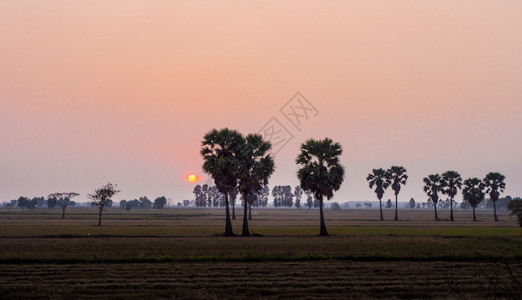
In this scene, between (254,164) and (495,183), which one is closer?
(254,164)

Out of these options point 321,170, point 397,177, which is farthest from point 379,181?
point 321,170

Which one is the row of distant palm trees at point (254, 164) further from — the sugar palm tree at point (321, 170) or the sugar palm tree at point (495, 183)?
the sugar palm tree at point (495, 183)

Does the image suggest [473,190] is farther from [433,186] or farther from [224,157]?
[224,157]

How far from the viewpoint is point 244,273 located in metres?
21.8

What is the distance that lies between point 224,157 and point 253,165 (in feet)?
14.5

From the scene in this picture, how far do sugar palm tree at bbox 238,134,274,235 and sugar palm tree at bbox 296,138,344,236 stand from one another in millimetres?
4755

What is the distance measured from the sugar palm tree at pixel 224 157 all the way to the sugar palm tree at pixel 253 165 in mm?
894

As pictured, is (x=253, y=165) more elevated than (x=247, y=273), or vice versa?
(x=253, y=165)

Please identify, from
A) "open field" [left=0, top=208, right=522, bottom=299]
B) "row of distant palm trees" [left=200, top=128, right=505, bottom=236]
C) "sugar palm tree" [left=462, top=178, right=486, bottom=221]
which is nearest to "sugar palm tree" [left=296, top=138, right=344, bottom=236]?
"row of distant palm trees" [left=200, top=128, right=505, bottom=236]

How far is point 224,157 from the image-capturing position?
59.1m

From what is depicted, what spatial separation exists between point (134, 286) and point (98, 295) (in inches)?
76.9

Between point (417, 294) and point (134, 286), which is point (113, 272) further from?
point (417, 294)

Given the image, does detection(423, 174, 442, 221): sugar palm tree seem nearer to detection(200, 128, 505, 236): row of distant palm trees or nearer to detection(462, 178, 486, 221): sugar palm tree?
detection(462, 178, 486, 221): sugar palm tree

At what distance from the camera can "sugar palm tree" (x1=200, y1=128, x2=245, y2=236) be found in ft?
192
